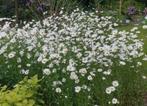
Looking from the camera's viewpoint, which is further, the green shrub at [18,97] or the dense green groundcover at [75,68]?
the dense green groundcover at [75,68]

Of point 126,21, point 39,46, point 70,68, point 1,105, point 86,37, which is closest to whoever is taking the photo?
point 1,105

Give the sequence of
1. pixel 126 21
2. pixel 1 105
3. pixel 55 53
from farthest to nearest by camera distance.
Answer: pixel 126 21
pixel 55 53
pixel 1 105

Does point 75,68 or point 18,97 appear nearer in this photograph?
point 18,97

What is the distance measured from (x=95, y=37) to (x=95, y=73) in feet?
3.74

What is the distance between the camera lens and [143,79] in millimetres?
6895

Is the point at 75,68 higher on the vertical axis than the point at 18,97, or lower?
lower

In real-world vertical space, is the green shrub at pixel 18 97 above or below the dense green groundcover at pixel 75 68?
above

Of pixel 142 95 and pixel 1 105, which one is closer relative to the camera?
pixel 1 105

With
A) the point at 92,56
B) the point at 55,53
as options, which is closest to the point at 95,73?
the point at 92,56

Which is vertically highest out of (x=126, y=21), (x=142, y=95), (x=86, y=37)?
(x=86, y=37)

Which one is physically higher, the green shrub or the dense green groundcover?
the green shrub

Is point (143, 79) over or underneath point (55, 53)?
underneath

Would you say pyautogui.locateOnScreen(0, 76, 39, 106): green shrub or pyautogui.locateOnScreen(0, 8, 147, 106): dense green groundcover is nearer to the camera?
pyautogui.locateOnScreen(0, 76, 39, 106): green shrub

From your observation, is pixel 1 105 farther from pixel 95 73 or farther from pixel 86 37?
pixel 86 37
